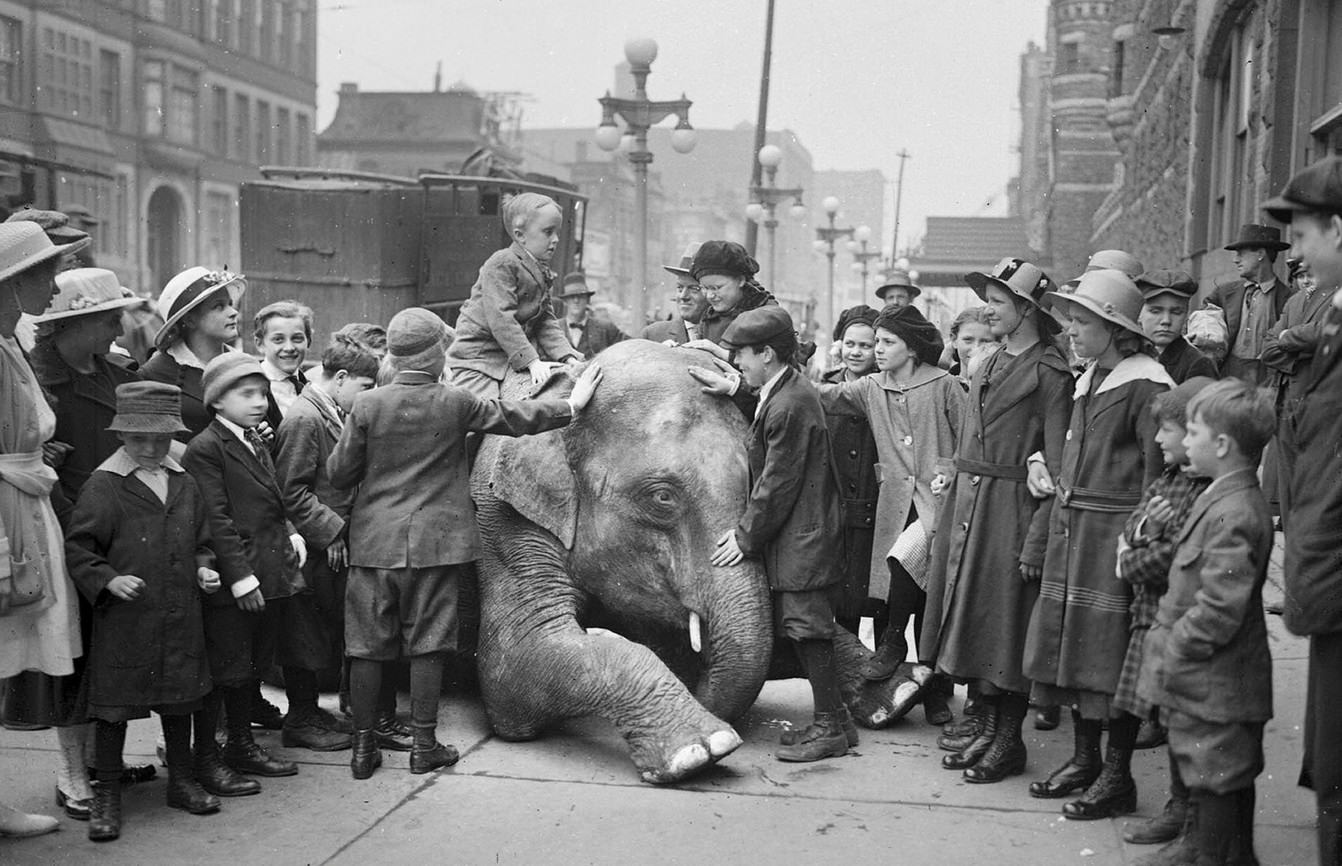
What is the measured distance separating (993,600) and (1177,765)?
47.7 inches

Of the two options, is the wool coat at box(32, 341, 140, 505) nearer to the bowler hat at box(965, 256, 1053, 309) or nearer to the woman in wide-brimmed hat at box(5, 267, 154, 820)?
the woman in wide-brimmed hat at box(5, 267, 154, 820)

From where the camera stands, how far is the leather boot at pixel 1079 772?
17.7 ft

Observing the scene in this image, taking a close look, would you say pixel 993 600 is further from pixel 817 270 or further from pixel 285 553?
pixel 817 270

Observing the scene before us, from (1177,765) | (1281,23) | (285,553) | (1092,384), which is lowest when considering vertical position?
(1177,765)

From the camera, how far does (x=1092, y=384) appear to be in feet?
17.8

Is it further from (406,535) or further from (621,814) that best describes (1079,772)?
(406,535)

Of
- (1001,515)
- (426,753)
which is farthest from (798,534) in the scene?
(426,753)

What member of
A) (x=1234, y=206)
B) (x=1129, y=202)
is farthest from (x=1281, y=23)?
(x=1129, y=202)

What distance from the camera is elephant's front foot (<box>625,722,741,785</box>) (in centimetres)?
552

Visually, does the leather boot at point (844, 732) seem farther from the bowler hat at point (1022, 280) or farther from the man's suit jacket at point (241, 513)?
the man's suit jacket at point (241, 513)

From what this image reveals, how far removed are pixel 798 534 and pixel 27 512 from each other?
9.51ft

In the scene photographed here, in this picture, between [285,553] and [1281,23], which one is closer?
[285,553]

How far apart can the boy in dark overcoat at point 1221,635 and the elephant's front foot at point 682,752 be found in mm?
1686

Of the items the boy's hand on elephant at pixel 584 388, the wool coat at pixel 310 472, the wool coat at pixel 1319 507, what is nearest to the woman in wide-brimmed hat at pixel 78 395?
the wool coat at pixel 310 472
